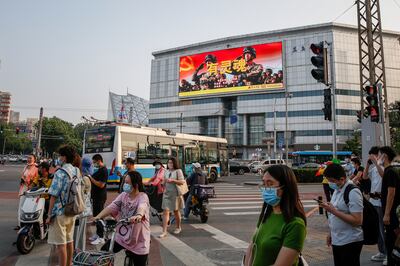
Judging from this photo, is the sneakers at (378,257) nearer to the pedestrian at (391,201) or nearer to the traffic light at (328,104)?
the pedestrian at (391,201)

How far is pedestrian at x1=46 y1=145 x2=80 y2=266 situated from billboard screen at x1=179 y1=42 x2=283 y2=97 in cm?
7115

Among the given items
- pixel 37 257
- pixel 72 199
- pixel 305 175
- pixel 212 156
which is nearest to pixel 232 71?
pixel 212 156

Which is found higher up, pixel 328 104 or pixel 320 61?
pixel 320 61

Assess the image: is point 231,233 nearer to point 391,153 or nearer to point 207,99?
point 391,153

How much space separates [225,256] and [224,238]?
147 cm

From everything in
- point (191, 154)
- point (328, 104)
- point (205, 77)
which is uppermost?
point (205, 77)

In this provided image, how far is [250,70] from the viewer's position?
74562mm

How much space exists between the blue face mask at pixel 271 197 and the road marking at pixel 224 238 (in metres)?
4.64

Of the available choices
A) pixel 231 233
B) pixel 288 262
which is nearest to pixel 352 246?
pixel 288 262

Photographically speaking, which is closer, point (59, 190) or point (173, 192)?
point (59, 190)

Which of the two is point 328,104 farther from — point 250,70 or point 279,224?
point 250,70

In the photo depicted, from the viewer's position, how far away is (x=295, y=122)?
2835 inches

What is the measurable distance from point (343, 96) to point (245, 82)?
21089mm

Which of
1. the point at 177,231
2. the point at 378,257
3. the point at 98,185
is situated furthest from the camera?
the point at 177,231
